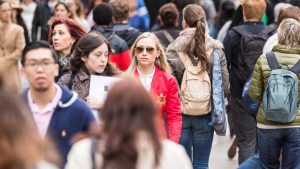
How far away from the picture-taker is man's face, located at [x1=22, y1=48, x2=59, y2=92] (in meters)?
6.46

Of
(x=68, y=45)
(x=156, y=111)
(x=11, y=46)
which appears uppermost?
(x=156, y=111)

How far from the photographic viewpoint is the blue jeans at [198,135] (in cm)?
917

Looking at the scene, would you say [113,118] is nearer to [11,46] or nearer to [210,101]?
[210,101]

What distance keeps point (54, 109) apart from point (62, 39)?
2.66m

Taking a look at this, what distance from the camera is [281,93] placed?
337 inches

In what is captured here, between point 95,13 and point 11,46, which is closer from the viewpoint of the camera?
point 95,13

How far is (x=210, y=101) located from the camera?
30.2 ft

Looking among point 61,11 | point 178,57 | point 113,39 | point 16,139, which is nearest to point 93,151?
point 16,139

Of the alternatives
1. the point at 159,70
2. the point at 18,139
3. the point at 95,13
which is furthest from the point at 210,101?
A: the point at 18,139

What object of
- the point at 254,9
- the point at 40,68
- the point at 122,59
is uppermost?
the point at 40,68

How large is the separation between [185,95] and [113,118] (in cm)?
432

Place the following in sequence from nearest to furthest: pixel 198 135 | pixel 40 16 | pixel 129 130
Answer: pixel 129 130, pixel 198 135, pixel 40 16

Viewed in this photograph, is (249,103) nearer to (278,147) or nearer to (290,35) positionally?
(278,147)

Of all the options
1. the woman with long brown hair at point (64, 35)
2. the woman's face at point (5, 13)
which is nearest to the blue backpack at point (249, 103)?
the woman with long brown hair at point (64, 35)
